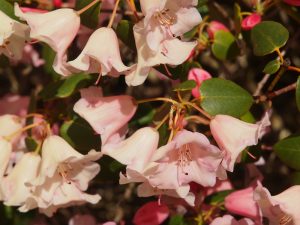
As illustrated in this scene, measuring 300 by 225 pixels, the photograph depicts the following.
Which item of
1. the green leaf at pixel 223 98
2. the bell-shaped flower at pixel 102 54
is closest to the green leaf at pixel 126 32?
the bell-shaped flower at pixel 102 54

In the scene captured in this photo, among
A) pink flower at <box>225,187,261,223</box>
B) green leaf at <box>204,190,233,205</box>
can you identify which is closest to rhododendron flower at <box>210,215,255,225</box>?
pink flower at <box>225,187,261,223</box>

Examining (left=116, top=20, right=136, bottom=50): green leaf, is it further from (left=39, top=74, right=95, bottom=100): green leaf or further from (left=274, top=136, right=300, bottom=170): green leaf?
(left=274, top=136, right=300, bottom=170): green leaf

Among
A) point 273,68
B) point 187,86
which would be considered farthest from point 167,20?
point 273,68

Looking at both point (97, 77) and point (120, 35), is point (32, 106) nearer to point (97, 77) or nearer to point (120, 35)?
point (97, 77)

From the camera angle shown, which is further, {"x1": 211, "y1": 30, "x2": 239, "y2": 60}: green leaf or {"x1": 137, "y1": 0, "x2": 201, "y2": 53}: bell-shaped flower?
{"x1": 211, "y1": 30, "x2": 239, "y2": 60}: green leaf

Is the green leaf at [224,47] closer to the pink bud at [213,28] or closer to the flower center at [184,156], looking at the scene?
the pink bud at [213,28]

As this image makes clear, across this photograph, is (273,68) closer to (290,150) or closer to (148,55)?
(290,150)
